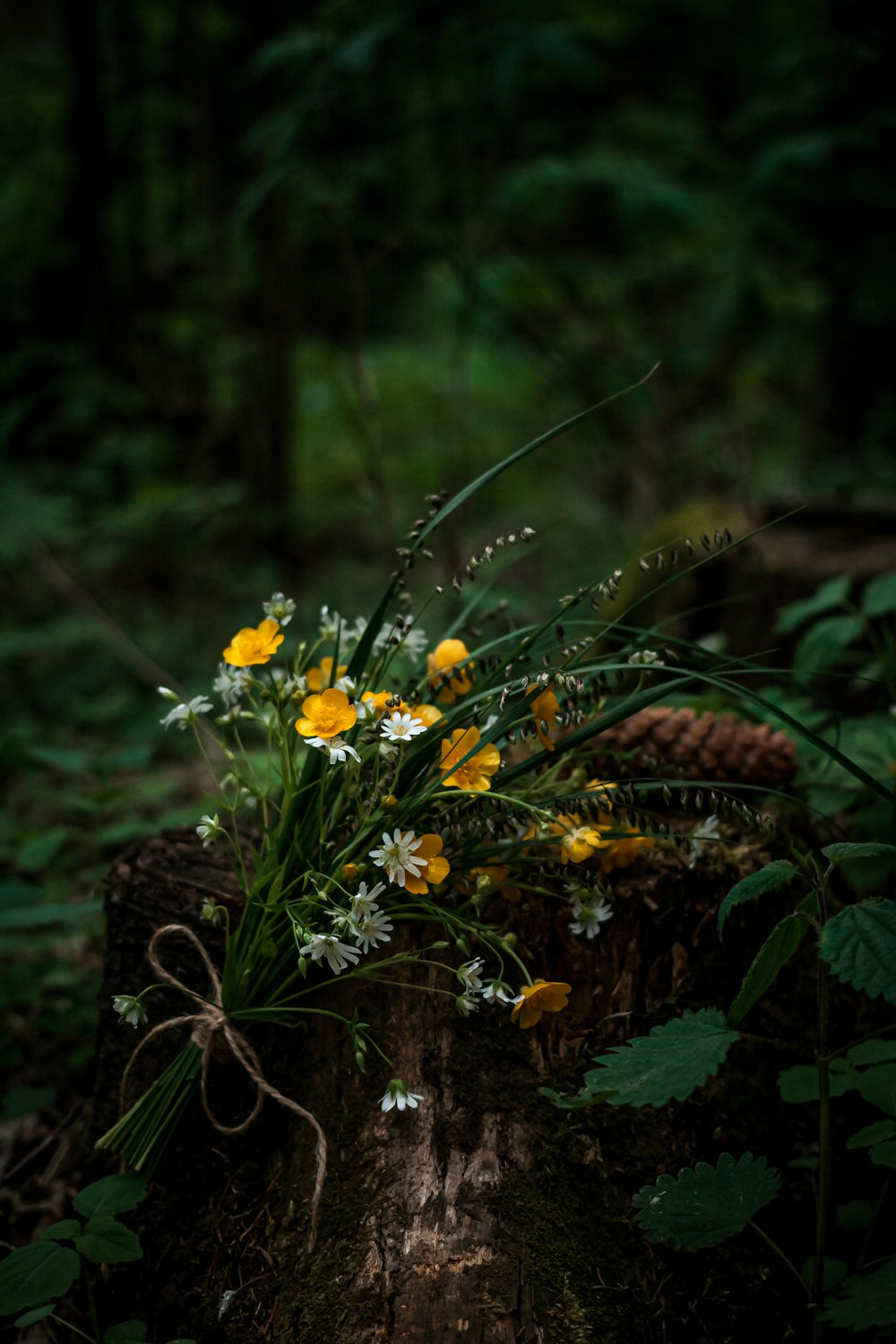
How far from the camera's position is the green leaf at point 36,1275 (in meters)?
1.03

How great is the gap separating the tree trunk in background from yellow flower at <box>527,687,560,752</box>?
0.26 meters

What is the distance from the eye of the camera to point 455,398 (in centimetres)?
394

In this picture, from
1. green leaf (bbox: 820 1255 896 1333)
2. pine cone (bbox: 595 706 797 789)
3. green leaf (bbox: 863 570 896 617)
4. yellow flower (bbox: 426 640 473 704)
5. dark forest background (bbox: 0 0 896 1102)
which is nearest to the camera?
green leaf (bbox: 820 1255 896 1333)

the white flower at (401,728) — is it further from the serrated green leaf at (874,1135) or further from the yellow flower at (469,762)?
the serrated green leaf at (874,1135)

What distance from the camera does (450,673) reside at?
132cm

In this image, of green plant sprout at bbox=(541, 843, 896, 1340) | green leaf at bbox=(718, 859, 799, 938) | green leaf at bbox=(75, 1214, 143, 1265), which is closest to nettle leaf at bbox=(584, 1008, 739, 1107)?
green plant sprout at bbox=(541, 843, 896, 1340)

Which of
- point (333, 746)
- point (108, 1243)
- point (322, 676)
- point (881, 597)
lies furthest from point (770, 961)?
point (881, 597)

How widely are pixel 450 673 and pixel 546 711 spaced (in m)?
0.18

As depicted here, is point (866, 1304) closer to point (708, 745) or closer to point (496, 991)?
point (496, 991)

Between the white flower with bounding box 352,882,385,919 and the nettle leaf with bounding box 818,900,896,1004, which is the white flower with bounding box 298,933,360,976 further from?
the nettle leaf with bounding box 818,900,896,1004

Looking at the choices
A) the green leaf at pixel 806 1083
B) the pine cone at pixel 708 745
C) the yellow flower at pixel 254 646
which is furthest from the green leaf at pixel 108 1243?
the pine cone at pixel 708 745

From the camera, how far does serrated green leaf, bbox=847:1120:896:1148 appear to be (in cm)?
108

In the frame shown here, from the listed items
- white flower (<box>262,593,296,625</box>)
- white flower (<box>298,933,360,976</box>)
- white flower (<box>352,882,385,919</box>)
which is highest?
white flower (<box>262,593,296,625</box>)

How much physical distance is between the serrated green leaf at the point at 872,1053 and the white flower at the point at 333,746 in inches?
29.6
